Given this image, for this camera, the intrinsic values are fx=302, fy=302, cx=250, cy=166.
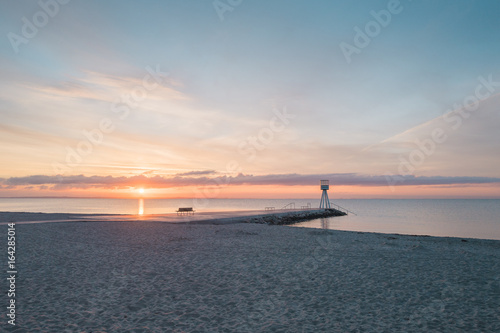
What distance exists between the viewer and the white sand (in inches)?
268

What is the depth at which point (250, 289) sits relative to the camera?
9.26 m

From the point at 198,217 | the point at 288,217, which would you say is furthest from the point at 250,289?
the point at 288,217

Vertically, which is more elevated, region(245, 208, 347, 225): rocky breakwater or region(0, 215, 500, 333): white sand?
region(0, 215, 500, 333): white sand

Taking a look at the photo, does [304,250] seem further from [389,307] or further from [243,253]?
[389,307]

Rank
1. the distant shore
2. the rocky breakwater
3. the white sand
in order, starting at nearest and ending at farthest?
the white sand
the distant shore
the rocky breakwater

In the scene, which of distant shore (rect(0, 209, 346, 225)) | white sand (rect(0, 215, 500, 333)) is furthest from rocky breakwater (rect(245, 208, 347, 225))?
white sand (rect(0, 215, 500, 333))

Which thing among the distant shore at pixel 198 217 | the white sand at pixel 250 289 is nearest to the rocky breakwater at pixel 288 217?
the distant shore at pixel 198 217

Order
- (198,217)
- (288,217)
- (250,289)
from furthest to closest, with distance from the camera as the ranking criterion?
(288,217) → (198,217) → (250,289)

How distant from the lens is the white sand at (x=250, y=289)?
681 cm

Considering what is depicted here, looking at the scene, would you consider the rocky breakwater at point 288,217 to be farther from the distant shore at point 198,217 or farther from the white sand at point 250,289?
the white sand at point 250,289

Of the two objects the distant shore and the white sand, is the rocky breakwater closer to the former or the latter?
the distant shore

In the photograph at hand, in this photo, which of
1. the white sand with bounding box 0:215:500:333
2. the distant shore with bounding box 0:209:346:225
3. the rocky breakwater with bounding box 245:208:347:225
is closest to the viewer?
the white sand with bounding box 0:215:500:333

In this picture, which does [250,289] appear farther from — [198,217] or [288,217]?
→ [288,217]

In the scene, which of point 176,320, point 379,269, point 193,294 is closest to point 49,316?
point 176,320
